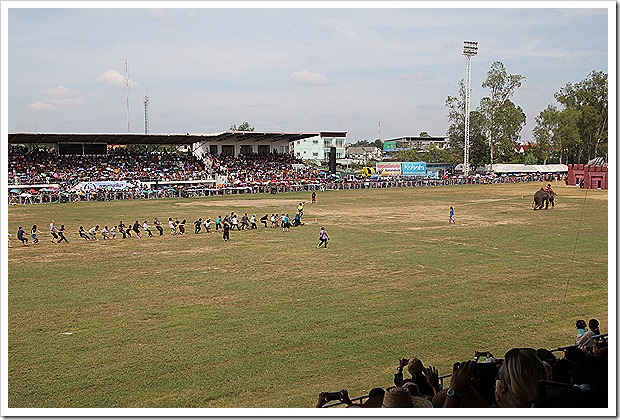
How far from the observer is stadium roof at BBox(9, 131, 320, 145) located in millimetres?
53000

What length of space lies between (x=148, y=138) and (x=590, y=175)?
36.3 m

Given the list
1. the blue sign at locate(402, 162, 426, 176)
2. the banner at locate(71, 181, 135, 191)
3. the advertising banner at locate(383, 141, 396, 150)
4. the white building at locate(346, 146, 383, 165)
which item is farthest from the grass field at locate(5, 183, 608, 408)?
the advertising banner at locate(383, 141, 396, 150)

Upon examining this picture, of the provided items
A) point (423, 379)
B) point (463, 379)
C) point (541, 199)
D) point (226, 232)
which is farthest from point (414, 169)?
point (463, 379)

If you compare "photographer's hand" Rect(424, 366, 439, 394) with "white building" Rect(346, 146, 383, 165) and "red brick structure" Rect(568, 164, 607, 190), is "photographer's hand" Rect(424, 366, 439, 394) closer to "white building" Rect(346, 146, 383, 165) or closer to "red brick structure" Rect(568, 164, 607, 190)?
A: "red brick structure" Rect(568, 164, 607, 190)

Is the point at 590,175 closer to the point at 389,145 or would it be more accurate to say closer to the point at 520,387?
the point at 520,387

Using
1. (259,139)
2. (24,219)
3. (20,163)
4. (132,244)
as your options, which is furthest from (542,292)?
(259,139)

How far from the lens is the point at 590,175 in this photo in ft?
153

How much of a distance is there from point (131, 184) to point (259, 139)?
1956 cm

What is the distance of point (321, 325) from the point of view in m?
10.9

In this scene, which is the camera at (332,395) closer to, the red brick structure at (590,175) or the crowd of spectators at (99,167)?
the red brick structure at (590,175)

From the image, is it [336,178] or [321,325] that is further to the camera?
[336,178]

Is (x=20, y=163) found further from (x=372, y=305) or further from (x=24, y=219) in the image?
(x=372, y=305)

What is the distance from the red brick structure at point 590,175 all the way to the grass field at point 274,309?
23.0m

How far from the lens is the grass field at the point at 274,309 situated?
835 cm
